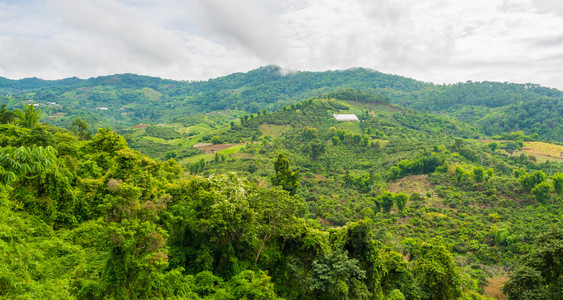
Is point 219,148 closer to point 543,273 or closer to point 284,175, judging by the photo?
point 284,175

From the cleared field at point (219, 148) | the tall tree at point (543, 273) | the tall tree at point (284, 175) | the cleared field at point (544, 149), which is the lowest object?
the tall tree at point (543, 273)

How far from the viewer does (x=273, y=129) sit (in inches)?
4567

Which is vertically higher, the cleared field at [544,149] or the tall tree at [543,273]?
the cleared field at [544,149]

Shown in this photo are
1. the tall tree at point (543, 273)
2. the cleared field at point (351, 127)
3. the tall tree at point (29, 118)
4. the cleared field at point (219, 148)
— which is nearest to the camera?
the tall tree at point (543, 273)

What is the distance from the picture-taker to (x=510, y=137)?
117750mm

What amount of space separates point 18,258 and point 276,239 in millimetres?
14171

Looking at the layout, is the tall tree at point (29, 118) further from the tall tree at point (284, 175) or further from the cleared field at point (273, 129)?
the cleared field at point (273, 129)

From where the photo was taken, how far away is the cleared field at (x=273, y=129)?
112312mm

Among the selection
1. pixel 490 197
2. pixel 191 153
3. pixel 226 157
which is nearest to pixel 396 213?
pixel 490 197

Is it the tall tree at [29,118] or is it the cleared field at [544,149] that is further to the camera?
the cleared field at [544,149]

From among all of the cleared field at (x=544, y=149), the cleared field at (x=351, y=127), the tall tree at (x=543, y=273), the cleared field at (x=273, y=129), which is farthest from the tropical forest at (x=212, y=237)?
the cleared field at (x=273, y=129)

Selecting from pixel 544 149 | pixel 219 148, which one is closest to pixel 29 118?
pixel 219 148

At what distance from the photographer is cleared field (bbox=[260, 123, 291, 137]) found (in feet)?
368

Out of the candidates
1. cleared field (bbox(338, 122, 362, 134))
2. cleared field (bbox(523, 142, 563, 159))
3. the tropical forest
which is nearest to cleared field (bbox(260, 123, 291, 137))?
cleared field (bbox(338, 122, 362, 134))
